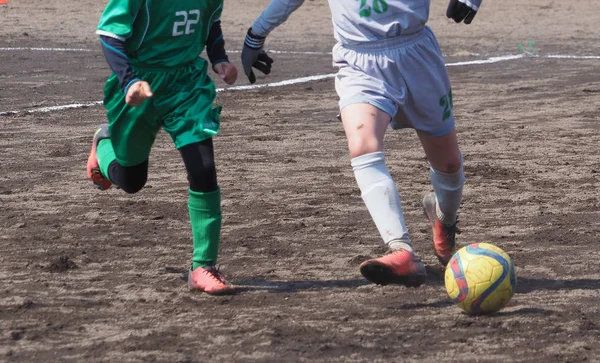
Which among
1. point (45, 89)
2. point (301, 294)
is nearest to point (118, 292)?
point (301, 294)

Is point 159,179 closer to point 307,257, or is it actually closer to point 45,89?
point 307,257

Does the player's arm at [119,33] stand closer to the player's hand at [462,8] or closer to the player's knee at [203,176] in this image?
A: the player's knee at [203,176]

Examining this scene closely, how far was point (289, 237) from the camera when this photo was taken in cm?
678

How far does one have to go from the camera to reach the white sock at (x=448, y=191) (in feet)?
19.5

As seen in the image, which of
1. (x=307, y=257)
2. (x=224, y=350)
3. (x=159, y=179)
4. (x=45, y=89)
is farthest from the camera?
(x=45, y=89)

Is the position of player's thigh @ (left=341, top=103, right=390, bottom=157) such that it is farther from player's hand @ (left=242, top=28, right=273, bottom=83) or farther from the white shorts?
player's hand @ (left=242, top=28, right=273, bottom=83)

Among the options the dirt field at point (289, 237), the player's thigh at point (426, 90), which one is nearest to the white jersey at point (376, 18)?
the player's thigh at point (426, 90)

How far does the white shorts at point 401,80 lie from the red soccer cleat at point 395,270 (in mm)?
733

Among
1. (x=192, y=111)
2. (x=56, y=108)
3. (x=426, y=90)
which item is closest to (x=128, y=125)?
(x=192, y=111)

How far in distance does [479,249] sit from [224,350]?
4.64 feet

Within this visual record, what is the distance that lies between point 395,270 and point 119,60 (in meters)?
1.64

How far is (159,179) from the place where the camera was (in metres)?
8.51

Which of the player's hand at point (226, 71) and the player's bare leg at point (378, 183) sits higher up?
the player's hand at point (226, 71)

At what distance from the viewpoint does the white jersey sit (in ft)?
18.2
